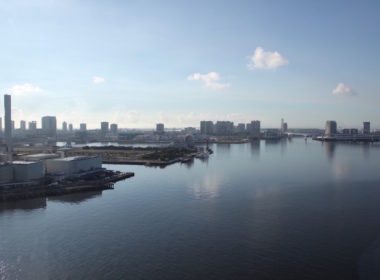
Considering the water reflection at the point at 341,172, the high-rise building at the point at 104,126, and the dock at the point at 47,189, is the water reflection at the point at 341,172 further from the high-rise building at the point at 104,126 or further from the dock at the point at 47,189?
the high-rise building at the point at 104,126

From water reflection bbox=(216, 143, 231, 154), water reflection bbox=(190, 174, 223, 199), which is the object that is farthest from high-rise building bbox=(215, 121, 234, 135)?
water reflection bbox=(190, 174, 223, 199)

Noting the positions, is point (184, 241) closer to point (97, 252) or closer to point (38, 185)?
point (97, 252)

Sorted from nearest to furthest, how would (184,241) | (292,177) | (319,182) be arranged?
1. (184,241)
2. (319,182)
3. (292,177)

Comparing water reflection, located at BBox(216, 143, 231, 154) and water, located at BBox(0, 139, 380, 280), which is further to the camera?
water reflection, located at BBox(216, 143, 231, 154)

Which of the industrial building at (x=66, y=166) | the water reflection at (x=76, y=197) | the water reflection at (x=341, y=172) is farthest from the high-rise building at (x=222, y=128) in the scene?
the water reflection at (x=76, y=197)

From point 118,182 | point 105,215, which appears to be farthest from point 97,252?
point 118,182

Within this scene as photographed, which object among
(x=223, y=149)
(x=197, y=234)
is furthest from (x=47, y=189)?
(x=223, y=149)

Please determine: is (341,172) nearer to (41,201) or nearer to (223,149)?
(41,201)

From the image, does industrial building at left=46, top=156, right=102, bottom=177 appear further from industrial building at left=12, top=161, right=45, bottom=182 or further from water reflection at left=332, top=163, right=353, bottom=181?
water reflection at left=332, top=163, right=353, bottom=181
